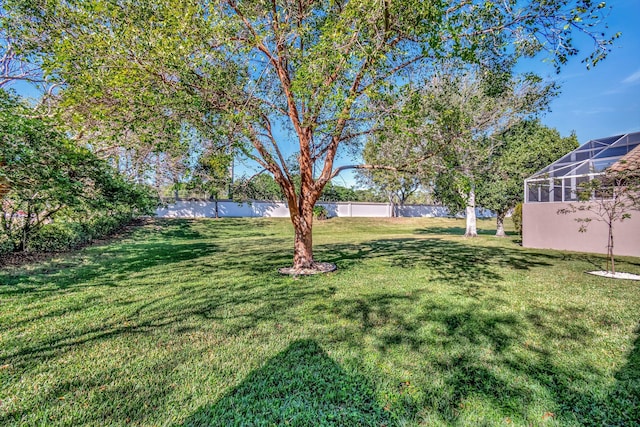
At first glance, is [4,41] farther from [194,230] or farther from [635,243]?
[635,243]

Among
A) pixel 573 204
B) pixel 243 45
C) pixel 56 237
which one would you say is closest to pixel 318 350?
pixel 243 45

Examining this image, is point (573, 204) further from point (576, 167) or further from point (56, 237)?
point (56, 237)

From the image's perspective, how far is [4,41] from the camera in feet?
30.1

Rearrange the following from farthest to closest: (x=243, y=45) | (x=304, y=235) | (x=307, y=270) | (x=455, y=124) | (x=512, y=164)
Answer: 1. (x=512, y=164)
2. (x=304, y=235)
3. (x=307, y=270)
4. (x=455, y=124)
5. (x=243, y=45)

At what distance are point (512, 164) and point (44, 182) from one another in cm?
1923

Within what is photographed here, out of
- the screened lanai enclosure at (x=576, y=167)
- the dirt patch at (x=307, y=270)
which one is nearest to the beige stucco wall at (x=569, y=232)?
the screened lanai enclosure at (x=576, y=167)

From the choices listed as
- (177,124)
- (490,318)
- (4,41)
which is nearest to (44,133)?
(177,124)

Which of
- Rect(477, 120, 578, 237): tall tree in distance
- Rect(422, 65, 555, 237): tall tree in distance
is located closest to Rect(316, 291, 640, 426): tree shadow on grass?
Rect(422, 65, 555, 237): tall tree in distance

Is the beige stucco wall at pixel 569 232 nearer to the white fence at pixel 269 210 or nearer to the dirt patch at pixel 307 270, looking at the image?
the white fence at pixel 269 210

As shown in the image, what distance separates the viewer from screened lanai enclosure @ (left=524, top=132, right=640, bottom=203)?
37.1 ft

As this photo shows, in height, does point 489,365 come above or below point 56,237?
below

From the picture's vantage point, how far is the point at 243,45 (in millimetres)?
6277

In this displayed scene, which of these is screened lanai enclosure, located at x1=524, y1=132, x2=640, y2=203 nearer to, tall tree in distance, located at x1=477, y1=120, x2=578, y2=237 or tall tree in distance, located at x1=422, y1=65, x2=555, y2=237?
tall tree in distance, located at x1=477, y1=120, x2=578, y2=237

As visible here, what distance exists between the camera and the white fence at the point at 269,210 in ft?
85.8
